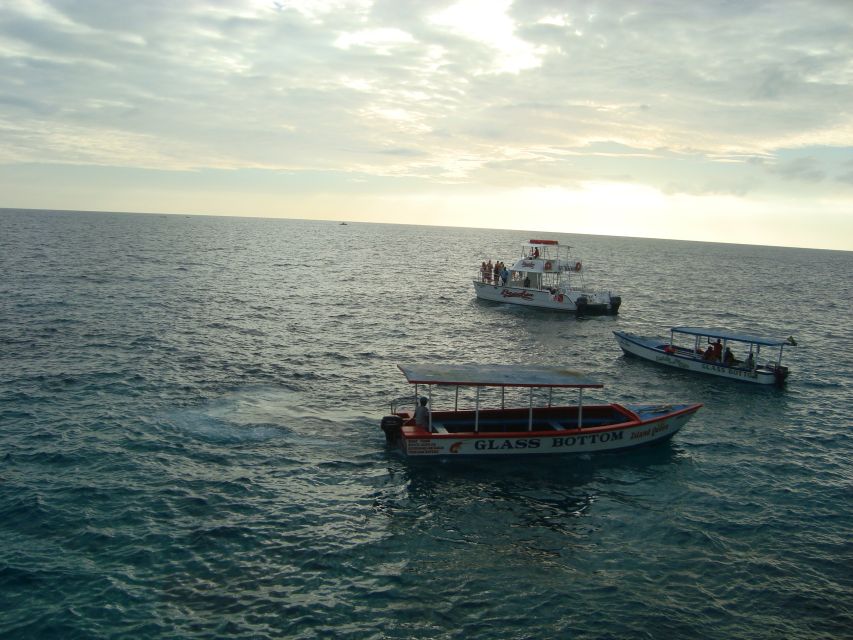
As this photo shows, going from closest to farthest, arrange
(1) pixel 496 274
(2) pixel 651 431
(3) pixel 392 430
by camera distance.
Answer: (3) pixel 392 430 < (2) pixel 651 431 < (1) pixel 496 274

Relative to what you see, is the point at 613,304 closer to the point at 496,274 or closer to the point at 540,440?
the point at 496,274

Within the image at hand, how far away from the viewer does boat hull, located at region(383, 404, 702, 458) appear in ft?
81.9

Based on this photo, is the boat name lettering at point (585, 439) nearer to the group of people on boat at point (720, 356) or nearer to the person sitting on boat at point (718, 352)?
the group of people on boat at point (720, 356)

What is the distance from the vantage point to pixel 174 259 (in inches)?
4176

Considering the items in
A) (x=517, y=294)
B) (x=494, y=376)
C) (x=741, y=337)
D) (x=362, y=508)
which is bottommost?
(x=362, y=508)

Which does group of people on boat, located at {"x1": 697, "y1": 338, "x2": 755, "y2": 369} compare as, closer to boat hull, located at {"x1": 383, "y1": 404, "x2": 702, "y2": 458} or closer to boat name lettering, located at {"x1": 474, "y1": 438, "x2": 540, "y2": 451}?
boat hull, located at {"x1": 383, "y1": 404, "x2": 702, "y2": 458}

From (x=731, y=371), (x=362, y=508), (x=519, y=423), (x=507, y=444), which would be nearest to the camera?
(x=362, y=508)

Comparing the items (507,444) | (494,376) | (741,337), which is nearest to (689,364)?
(741,337)

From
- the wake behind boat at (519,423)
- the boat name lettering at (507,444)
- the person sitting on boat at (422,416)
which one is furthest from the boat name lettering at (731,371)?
the person sitting on boat at (422,416)

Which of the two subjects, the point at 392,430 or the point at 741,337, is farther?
the point at 741,337

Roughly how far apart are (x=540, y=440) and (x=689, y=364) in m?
21.3

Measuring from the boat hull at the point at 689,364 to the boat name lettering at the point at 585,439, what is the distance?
17599mm

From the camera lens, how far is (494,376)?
2633 centimetres

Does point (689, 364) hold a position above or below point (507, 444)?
above
